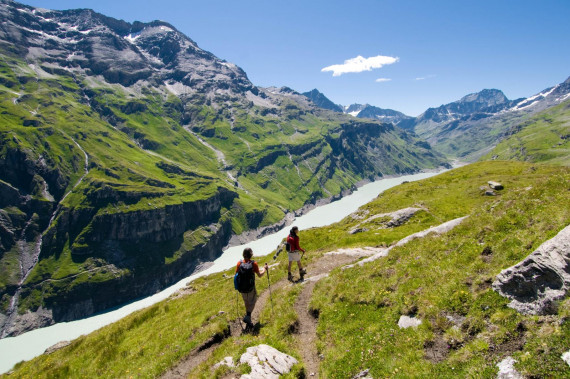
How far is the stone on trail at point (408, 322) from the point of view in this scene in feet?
41.9

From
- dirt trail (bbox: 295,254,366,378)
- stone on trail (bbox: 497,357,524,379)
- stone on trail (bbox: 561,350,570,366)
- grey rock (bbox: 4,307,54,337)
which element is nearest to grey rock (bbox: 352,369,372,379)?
dirt trail (bbox: 295,254,366,378)

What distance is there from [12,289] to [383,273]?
237 metres

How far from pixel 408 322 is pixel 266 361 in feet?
22.4

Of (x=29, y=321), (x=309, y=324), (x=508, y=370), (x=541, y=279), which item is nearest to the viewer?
(x=508, y=370)

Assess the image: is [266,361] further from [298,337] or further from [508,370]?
[508,370]

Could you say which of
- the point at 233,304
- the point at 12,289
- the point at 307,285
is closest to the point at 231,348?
the point at 233,304

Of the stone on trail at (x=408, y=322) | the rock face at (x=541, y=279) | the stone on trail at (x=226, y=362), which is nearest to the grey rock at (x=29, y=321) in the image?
the stone on trail at (x=226, y=362)

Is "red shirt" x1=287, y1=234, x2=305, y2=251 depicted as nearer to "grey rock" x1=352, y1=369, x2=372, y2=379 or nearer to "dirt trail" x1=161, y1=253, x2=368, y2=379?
"dirt trail" x1=161, y1=253, x2=368, y2=379

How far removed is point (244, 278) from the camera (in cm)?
1738

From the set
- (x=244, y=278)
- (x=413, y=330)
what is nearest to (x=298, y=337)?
(x=244, y=278)

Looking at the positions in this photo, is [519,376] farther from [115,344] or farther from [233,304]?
[115,344]

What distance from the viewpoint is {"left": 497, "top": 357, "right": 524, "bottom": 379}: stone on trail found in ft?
26.7

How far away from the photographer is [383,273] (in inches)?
744

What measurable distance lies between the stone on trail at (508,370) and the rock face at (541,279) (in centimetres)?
223
